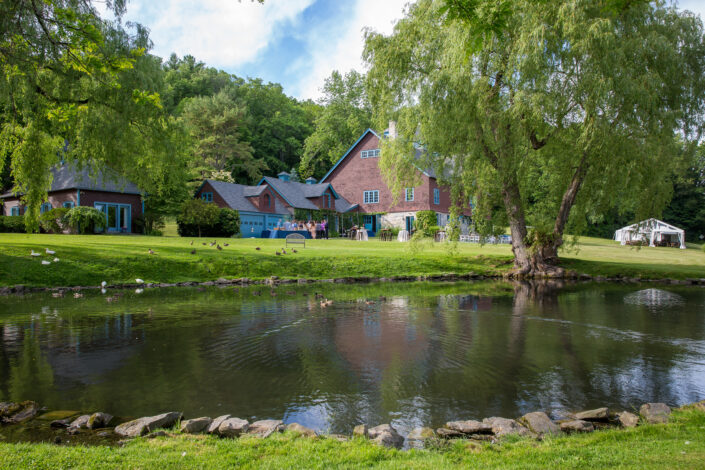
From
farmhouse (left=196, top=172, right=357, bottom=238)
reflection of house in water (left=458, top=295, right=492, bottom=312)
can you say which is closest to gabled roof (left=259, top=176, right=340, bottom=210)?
farmhouse (left=196, top=172, right=357, bottom=238)

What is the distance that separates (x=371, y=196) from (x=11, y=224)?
2953 cm

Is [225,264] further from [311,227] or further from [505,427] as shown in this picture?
[311,227]

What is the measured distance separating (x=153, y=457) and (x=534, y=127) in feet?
58.9

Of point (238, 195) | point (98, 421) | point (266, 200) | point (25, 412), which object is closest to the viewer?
point (98, 421)

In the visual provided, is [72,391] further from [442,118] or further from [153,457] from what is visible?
[442,118]

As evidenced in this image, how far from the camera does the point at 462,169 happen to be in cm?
1980

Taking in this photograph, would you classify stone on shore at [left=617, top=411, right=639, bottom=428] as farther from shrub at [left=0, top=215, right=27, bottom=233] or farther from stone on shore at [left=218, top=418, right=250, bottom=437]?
shrub at [left=0, top=215, right=27, bottom=233]

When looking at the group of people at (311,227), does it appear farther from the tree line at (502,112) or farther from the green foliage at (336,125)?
the green foliage at (336,125)

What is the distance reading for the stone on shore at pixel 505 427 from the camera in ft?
14.9

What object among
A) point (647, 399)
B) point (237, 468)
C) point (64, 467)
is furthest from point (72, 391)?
point (647, 399)

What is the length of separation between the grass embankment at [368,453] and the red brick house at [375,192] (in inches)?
1586

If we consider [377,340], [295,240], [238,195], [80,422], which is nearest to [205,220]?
[238,195]

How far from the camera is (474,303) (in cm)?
1394

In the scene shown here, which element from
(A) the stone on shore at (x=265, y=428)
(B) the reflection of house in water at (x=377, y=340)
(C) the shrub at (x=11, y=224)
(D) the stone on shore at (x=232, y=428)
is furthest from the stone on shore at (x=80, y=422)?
(C) the shrub at (x=11, y=224)
